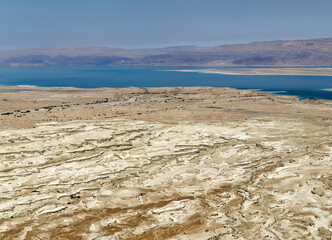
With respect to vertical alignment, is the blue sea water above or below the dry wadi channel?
above

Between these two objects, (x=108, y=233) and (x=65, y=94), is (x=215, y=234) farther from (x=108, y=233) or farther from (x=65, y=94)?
(x=65, y=94)

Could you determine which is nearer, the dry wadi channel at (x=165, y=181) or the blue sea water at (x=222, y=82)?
the dry wadi channel at (x=165, y=181)

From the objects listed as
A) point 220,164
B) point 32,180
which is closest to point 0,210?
point 32,180

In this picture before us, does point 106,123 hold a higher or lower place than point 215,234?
higher

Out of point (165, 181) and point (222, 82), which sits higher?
point (222, 82)

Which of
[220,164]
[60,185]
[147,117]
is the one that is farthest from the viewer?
[147,117]

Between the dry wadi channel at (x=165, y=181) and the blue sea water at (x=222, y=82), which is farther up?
the blue sea water at (x=222, y=82)

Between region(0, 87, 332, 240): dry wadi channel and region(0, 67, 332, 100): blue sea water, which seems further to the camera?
region(0, 67, 332, 100): blue sea water

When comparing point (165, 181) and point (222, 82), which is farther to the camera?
point (222, 82)
